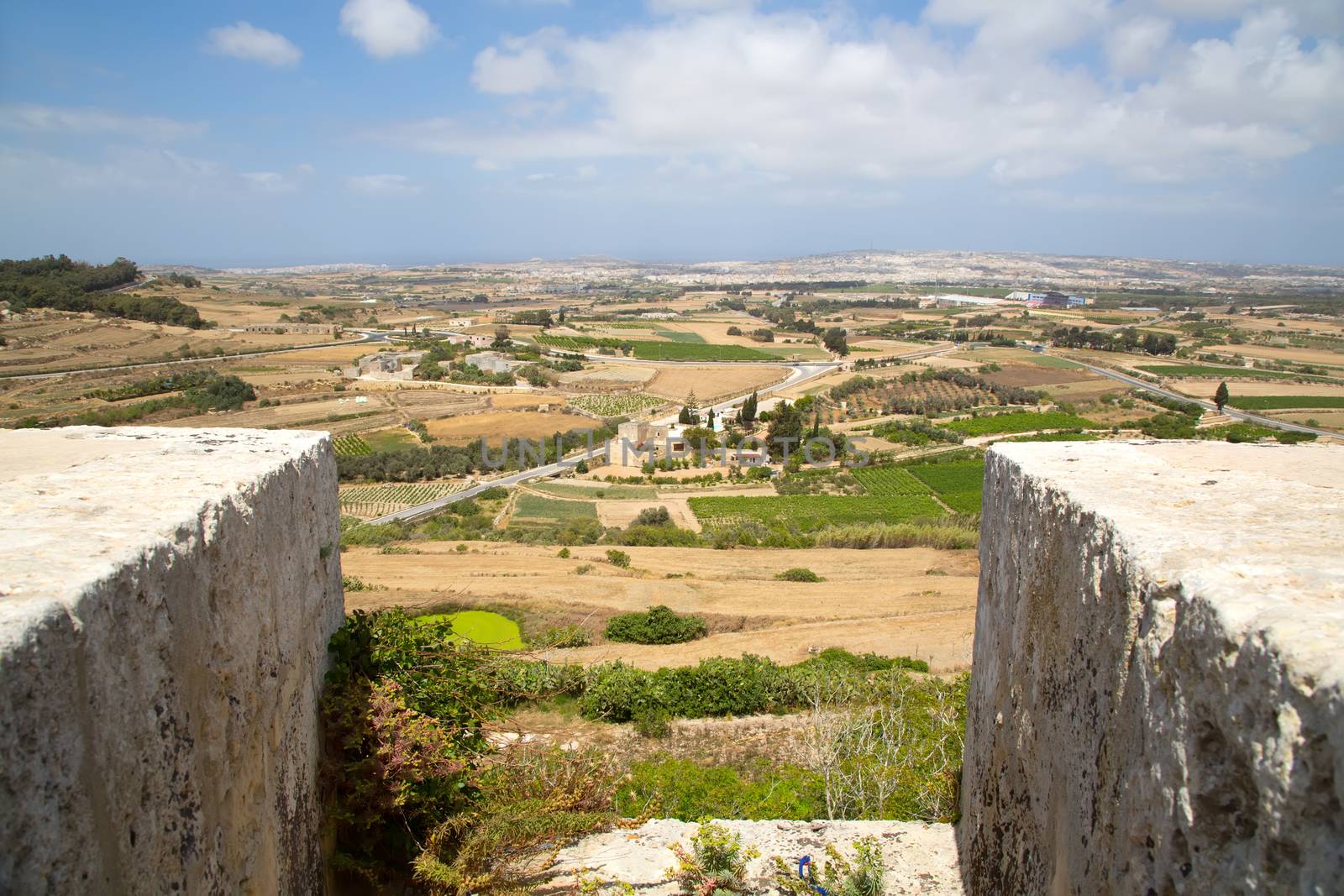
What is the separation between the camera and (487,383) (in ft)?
227

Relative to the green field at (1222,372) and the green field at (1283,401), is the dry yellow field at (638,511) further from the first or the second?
the green field at (1222,372)

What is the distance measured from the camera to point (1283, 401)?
49781 mm

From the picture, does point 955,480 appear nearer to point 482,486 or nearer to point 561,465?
point 561,465

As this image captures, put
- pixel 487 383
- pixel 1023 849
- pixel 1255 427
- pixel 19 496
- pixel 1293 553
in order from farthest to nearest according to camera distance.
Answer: pixel 487 383 → pixel 1255 427 → pixel 1023 849 → pixel 19 496 → pixel 1293 553

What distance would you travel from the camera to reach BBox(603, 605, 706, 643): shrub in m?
18.5

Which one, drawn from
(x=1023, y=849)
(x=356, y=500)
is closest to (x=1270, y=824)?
(x=1023, y=849)

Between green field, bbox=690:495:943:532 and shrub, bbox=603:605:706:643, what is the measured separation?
17160mm

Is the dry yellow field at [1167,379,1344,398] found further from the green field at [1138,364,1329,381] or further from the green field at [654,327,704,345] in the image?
the green field at [654,327,704,345]

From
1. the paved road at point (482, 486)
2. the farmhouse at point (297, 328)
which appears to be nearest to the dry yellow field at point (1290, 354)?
the paved road at point (482, 486)

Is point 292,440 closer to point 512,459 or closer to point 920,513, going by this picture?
point 920,513

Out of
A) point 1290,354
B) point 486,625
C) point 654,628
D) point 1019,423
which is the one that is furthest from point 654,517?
point 1290,354

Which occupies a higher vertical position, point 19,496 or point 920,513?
point 19,496

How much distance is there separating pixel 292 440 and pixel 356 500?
37.8 m

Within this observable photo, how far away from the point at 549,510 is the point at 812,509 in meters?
13.6
